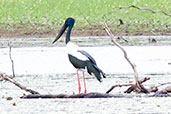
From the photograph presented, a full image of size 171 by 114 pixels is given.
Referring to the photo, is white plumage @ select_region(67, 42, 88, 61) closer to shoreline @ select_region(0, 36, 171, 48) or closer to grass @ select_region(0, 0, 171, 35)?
shoreline @ select_region(0, 36, 171, 48)

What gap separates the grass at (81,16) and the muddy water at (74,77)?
15.6 feet

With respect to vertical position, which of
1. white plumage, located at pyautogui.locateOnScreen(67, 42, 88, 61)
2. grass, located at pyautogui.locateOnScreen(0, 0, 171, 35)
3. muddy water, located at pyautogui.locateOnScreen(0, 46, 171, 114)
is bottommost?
muddy water, located at pyautogui.locateOnScreen(0, 46, 171, 114)

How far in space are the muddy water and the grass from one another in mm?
4755

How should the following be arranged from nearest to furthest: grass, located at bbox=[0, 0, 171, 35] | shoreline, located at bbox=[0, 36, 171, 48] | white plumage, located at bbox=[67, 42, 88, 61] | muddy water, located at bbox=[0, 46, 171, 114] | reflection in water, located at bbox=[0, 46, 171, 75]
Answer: muddy water, located at bbox=[0, 46, 171, 114]
white plumage, located at bbox=[67, 42, 88, 61]
reflection in water, located at bbox=[0, 46, 171, 75]
shoreline, located at bbox=[0, 36, 171, 48]
grass, located at bbox=[0, 0, 171, 35]

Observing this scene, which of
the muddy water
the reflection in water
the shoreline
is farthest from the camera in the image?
the shoreline

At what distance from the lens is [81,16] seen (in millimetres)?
28609

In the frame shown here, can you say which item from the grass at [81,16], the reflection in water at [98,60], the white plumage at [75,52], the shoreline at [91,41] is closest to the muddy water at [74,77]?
the reflection in water at [98,60]

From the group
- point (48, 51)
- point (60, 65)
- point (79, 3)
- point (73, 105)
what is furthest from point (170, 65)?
point (79, 3)

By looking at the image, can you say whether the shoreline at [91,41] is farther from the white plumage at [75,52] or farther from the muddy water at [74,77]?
the white plumage at [75,52]

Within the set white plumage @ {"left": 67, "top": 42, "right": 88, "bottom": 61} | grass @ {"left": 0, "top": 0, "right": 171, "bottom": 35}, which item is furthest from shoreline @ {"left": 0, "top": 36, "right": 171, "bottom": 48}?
white plumage @ {"left": 67, "top": 42, "right": 88, "bottom": 61}

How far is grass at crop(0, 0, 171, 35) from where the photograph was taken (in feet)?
87.6

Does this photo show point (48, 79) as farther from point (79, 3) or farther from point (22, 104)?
point (79, 3)

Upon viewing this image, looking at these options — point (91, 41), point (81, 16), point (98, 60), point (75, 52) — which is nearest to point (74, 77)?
point (75, 52)

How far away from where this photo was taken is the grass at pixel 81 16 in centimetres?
2670
